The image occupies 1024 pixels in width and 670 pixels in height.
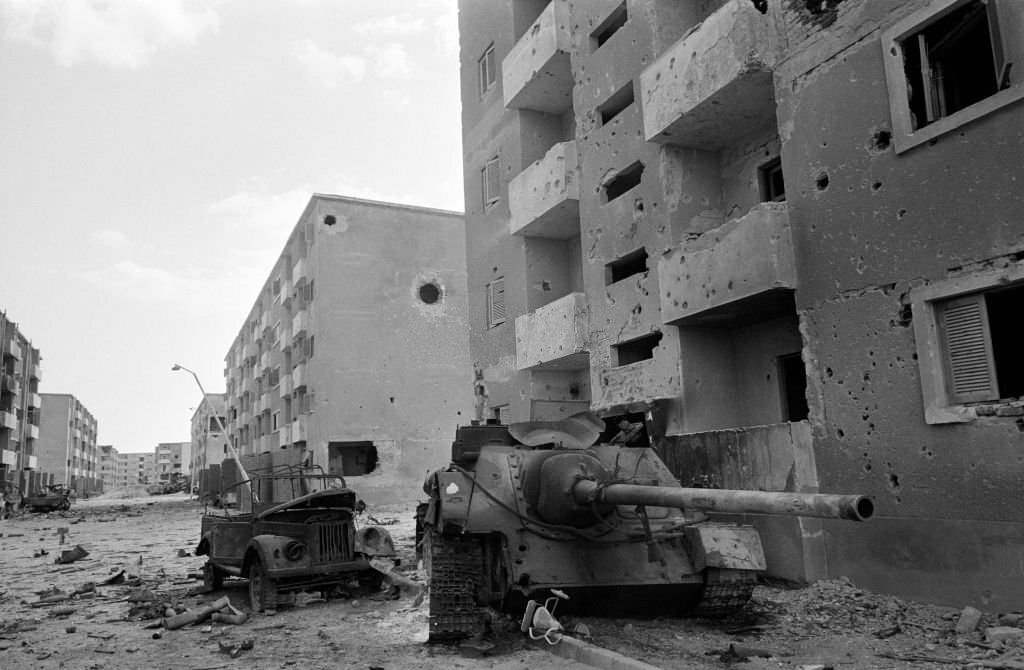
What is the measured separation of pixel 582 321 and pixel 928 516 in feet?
30.5

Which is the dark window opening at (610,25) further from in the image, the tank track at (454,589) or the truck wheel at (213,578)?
the truck wheel at (213,578)

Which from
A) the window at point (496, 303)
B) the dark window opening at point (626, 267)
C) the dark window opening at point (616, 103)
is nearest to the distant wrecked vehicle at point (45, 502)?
the window at point (496, 303)

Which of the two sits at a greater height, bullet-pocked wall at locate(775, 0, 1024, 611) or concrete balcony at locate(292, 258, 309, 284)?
concrete balcony at locate(292, 258, 309, 284)

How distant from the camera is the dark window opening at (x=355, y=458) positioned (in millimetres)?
37500

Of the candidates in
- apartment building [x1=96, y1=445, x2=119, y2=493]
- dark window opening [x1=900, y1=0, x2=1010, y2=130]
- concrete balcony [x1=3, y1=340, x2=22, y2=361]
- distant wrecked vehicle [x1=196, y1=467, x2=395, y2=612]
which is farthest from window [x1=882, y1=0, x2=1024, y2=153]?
apartment building [x1=96, y1=445, x2=119, y2=493]

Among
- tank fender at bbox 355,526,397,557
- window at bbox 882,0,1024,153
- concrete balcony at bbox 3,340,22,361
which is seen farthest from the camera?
concrete balcony at bbox 3,340,22,361

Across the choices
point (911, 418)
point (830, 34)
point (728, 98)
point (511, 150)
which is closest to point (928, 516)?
point (911, 418)

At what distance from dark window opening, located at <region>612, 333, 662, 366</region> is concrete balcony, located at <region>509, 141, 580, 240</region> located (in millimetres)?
3688

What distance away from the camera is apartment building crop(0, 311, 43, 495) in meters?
57.0

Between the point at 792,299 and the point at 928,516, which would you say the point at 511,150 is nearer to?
the point at 792,299

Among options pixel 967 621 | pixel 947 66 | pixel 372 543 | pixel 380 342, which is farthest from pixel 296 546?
pixel 380 342

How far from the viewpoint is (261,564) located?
1089 centimetres

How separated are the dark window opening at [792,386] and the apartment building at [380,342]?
24.4 m

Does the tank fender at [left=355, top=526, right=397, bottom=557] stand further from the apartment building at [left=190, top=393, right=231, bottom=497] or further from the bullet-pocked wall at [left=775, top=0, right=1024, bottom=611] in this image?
the apartment building at [left=190, top=393, right=231, bottom=497]
